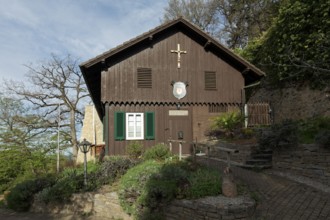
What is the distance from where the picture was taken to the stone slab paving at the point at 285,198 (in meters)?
7.51

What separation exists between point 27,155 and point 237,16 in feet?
82.6

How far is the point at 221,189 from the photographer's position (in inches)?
330

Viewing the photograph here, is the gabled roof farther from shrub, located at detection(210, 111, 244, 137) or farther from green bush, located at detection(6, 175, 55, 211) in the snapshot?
green bush, located at detection(6, 175, 55, 211)

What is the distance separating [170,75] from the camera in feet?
56.3

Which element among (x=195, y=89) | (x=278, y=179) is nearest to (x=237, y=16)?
(x=195, y=89)

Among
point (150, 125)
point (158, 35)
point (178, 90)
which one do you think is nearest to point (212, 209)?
point (150, 125)

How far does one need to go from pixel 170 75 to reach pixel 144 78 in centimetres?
139

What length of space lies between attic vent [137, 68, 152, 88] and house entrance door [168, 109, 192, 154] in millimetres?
1897

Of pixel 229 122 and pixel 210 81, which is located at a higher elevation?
pixel 210 81

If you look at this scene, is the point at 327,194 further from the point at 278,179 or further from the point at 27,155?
the point at 27,155

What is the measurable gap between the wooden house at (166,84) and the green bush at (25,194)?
12.4 feet

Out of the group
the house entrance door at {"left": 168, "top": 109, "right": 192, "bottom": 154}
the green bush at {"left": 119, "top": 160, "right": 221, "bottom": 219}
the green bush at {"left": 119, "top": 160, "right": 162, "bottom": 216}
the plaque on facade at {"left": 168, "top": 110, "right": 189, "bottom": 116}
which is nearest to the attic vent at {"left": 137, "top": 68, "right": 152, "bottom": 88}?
the plaque on facade at {"left": 168, "top": 110, "right": 189, "bottom": 116}

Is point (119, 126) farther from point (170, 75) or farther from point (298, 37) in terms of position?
point (298, 37)

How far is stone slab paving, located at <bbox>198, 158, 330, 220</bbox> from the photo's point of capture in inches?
296
